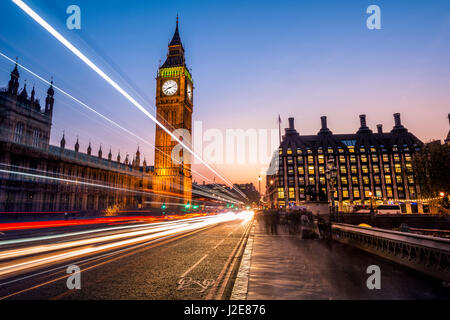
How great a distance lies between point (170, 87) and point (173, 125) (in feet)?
47.8

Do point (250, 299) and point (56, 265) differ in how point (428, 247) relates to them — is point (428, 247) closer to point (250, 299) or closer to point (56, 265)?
point (250, 299)

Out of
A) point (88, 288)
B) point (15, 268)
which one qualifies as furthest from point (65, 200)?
point (88, 288)

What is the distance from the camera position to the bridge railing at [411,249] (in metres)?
6.49

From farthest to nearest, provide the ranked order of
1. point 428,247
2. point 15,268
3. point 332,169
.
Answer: point 332,169, point 15,268, point 428,247

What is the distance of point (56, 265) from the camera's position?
7934 mm

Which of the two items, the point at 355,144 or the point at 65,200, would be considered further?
the point at 355,144

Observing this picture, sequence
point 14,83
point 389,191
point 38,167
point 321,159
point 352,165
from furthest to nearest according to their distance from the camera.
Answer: point 321,159
point 352,165
point 389,191
point 38,167
point 14,83

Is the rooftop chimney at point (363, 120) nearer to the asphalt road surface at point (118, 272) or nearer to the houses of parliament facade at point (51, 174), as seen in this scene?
the houses of parliament facade at point (51, 174)

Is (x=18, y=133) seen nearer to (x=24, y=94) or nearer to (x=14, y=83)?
(x=24, y=94)

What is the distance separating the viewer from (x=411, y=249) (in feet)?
26.0

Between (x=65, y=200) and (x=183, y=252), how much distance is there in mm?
43766

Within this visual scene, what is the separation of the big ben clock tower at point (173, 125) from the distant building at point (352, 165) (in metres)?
33.9

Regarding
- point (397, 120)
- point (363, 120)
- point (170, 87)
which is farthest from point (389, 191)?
point (170, 87)
